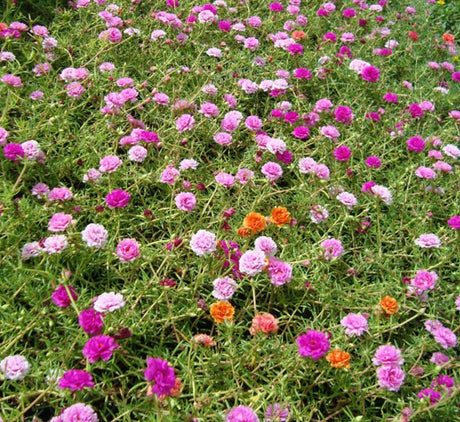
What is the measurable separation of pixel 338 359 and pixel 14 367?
0.92 meters

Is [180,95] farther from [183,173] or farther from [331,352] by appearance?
[331,352]

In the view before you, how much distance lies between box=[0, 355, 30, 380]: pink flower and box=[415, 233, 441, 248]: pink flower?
4.83ft

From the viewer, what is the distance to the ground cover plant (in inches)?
53.4

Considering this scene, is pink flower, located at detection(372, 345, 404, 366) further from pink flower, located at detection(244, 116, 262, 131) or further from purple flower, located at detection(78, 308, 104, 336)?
pink flower, located at detection(244, 116, 262, 131)

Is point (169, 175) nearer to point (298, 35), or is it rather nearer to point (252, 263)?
point (252, 263)

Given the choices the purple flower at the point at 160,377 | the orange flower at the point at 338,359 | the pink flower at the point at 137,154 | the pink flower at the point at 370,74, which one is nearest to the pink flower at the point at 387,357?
the orange flower at the point at 338,359

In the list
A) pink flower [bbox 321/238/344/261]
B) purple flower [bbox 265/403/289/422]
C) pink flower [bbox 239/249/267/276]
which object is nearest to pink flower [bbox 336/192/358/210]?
pink flower [bbox 321/238/344/261]

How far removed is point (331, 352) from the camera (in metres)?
1.40

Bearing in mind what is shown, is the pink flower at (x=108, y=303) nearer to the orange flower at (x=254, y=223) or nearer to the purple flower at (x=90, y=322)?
the purple flower at (x=90, y=322)

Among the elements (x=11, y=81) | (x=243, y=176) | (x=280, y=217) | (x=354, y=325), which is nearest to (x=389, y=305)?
(x=354, y=325)

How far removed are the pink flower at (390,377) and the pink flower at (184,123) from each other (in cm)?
129

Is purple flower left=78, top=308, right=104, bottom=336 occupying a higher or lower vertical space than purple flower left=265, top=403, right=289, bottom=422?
higher

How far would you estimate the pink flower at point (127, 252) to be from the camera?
5.02 feet

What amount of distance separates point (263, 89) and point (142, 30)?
893mm
